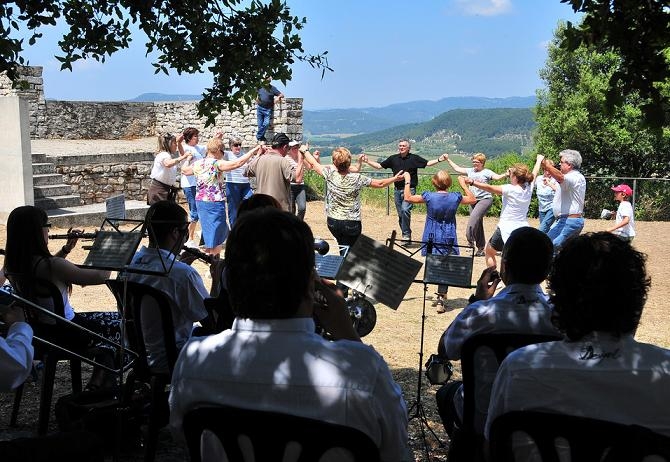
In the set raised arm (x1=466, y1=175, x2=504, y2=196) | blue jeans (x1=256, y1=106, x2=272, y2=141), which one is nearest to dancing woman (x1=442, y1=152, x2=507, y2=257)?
raised arm (x1=466, y1=175, x2=504, y2=196)

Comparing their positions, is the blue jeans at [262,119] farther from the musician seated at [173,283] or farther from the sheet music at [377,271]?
the sheet music at [377,271]

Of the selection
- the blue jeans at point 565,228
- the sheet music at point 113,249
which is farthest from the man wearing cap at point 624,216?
the sheet music at point 113,249

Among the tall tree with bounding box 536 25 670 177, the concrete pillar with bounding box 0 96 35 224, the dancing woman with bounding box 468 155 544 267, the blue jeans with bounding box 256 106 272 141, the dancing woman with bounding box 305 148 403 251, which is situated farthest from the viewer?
the tall tree with bounding box 536 25 670 177

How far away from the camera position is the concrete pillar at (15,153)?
13625 mm

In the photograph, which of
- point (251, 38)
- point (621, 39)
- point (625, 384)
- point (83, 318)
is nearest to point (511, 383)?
point (625, 384)

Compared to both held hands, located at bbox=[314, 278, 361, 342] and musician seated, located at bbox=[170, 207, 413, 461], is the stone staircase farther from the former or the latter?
musician seated, located at bbox=[170, 207, 413, 461]

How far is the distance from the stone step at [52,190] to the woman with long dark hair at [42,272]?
1084cm

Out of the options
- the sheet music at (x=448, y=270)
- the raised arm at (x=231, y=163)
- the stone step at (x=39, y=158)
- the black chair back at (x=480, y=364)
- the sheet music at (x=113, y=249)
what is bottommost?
the stone step at (x=39, y=158)

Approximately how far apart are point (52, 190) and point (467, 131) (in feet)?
399

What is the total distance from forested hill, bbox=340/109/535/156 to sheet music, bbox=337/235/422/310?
4394 inches

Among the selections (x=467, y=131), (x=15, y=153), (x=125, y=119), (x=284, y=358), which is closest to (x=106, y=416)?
(x=284, y=358)

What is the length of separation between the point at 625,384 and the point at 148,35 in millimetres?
3688

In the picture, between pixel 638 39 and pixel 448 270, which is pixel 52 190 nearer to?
pixel 448 270

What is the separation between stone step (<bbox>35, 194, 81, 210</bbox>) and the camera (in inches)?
588
